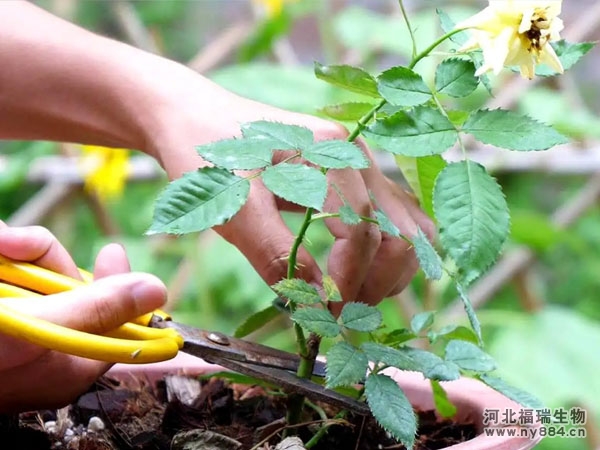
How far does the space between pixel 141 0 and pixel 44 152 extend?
101cm

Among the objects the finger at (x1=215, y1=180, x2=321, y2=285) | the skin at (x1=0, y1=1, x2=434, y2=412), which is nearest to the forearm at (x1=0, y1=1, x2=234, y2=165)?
the skin at (x1=0, y1=1, x2=434, y2=412)

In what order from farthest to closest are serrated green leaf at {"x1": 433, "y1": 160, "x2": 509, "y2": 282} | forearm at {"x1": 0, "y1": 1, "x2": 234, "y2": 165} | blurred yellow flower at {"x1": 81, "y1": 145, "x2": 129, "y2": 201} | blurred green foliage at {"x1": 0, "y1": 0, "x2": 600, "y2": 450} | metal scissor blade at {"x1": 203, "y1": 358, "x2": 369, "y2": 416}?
blurred yellow flower at {"x1": 81, "y1": 145, "x2": 129, "y2": 201} → blurred green foliage at {"x1": 0, "y1": 0, "x2": 600, "y2": 450} → forearm at {"x1": 0, "y1": 1, "x2": 234, "y2": 165} → metal scissor blade at {"x1": 203, "y1": 358, "x2": 369, "y2": 416} → serrated green leaf at {"x1": 433, "y1": 160, "x2": 509, "y2": 282}

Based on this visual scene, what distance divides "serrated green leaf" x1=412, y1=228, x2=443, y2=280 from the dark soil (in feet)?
0.37

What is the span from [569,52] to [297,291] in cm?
20

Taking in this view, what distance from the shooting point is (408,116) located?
0.41m

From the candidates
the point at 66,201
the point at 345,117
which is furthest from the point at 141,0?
the point at 345,117

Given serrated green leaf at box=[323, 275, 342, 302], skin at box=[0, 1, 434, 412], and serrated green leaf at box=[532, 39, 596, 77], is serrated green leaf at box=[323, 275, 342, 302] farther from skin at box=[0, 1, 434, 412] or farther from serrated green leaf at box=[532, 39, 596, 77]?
serrated green leaf at box=[532, 39, 596, 77]

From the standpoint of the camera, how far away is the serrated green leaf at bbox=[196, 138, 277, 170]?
1.33 feet

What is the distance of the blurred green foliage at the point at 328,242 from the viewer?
1280 mm

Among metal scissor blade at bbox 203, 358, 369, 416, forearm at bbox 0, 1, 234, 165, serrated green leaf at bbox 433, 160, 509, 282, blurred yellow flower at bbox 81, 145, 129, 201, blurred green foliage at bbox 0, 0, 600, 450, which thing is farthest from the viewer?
blurred yellow flower at bbox 81, 145, 129, 201

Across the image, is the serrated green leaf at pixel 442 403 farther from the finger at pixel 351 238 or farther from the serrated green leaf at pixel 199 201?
the serrated green leaf at pixel 199 201

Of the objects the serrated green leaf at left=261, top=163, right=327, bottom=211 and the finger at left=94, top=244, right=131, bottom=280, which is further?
the finger at left=94, top=244, right=131, bottom=280

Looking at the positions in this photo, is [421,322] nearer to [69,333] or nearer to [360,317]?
[360,317]

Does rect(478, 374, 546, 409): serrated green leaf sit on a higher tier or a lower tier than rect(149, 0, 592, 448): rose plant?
lower
